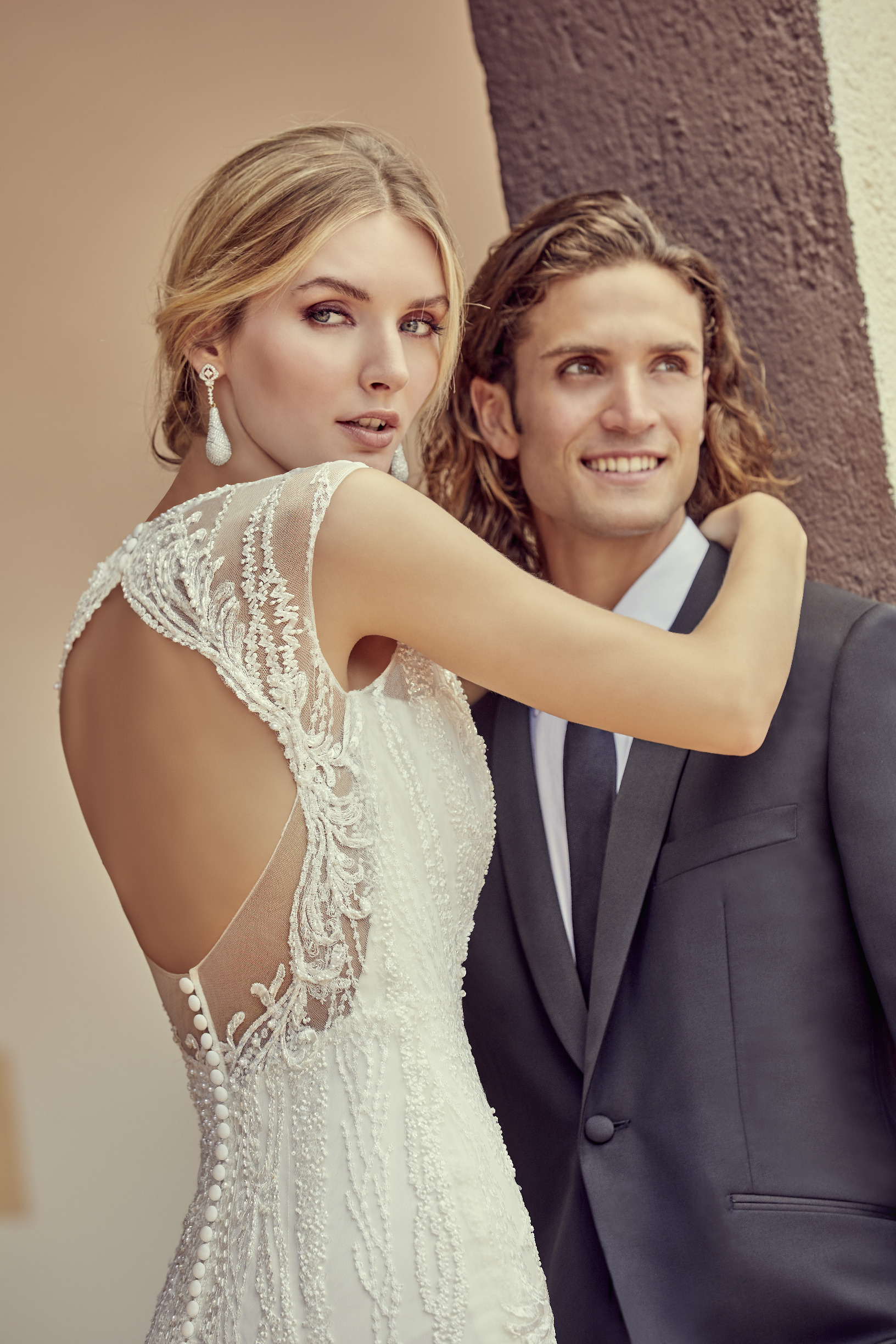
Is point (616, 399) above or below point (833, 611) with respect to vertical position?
above

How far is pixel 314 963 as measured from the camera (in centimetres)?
136

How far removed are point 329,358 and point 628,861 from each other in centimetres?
79

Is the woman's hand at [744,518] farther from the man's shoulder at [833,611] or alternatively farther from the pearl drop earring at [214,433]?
the pearl drop earring at [214,433]

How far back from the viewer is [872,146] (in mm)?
2238

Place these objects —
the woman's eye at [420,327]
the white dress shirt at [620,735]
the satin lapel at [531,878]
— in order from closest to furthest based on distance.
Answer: the woman's eye at [420,327] → the satin lapel at [531,878] → the white dress shirt at [620,735]

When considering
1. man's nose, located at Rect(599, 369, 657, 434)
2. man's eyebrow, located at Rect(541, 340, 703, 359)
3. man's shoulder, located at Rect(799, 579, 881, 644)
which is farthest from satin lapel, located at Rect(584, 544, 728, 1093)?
man's eyebrow, located at Rect(541, 340, 703, 359)

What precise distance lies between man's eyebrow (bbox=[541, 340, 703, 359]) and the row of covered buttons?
127 centimetres

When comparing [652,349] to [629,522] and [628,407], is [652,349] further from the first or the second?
[629,522]

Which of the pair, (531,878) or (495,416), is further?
(495,416)

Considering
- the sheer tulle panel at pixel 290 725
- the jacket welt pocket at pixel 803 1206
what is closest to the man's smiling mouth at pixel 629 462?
the sheer tulle panel at pixel 290 725

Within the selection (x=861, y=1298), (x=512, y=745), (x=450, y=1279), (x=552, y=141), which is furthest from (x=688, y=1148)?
(x=552, y=141)

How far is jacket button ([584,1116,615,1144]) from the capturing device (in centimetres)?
173

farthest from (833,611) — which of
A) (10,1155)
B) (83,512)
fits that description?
(10,1155)

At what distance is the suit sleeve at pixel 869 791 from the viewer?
166 centimetres
